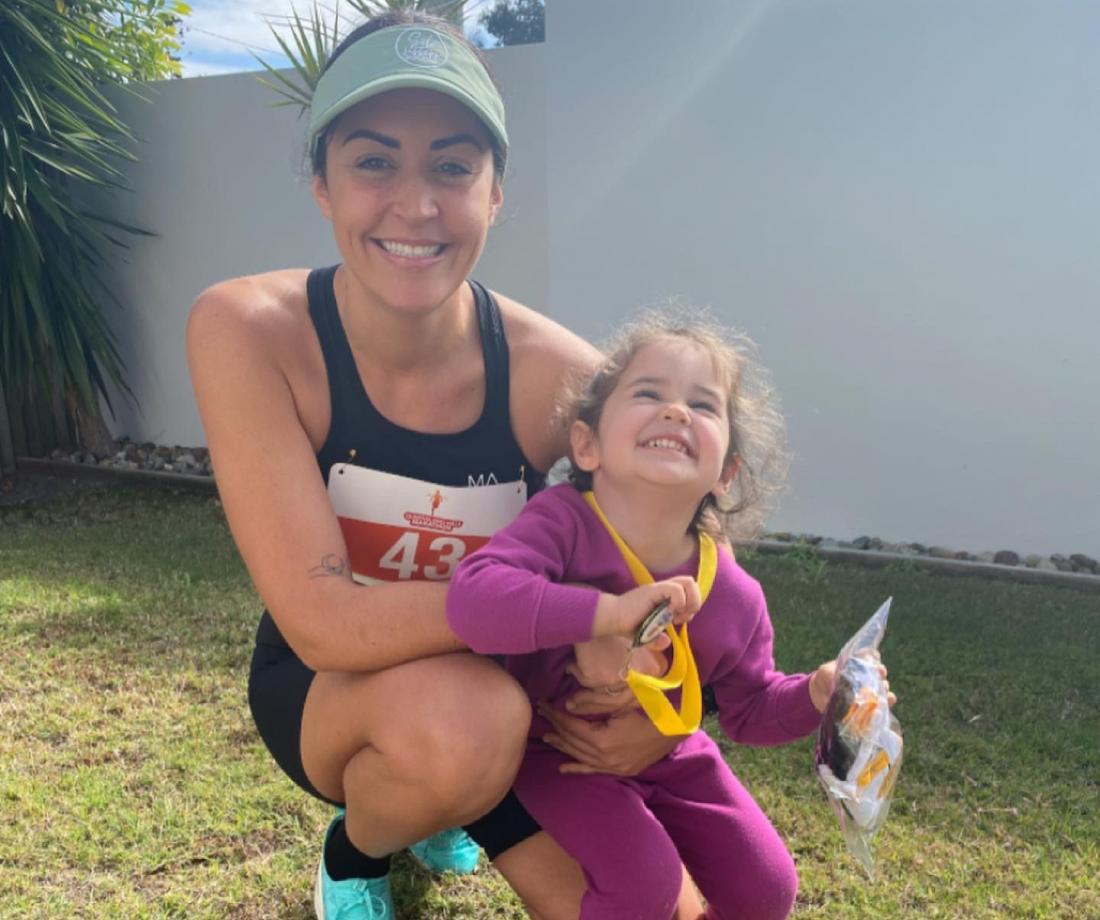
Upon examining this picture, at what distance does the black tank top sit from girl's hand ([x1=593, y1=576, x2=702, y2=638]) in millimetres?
585

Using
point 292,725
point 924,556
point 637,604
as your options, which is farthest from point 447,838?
point 924,556

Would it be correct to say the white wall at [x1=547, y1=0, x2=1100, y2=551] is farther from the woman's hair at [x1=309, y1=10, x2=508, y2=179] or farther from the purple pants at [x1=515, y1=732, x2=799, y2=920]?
the purple pants at [x1=515, y1=732, x2=799, y2=920]

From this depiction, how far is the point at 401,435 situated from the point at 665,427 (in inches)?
20.7

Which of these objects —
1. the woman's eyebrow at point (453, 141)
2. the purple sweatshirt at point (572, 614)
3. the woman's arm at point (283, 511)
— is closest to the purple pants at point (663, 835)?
the purple sweatshirt at point (572, 614)

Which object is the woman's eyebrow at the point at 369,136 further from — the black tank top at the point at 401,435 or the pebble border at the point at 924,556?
the pebble border at the point at 924,556

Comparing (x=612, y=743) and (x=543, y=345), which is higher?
(x=543, y=345)

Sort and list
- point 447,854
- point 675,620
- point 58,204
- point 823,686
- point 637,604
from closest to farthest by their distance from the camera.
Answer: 1. point 637,604
2. point 675,620
3. point 823,686
4. point 447,854
5. point 58,204

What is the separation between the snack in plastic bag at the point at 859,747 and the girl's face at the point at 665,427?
14.8 inches

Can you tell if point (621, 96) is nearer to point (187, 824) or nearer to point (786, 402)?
point (786, 402)

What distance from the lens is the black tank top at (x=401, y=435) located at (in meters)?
1.84

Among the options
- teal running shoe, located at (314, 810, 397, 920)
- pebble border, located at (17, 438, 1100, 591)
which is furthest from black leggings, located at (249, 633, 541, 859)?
pebble border, located at (17, 438, 1100, 591)

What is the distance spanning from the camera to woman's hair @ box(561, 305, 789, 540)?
178 centimetres

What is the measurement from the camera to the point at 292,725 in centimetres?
183

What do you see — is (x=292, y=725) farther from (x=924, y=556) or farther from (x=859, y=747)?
(x=924, y=556)
